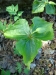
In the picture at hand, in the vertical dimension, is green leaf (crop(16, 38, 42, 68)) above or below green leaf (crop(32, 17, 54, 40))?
below

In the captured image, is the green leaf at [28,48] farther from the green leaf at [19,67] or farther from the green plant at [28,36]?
the green leaf at [19,67]

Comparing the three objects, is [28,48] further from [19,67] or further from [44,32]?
[19,67]

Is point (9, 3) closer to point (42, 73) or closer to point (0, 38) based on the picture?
point (0, 38)

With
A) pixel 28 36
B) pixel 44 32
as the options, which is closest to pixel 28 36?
pixel 28 36

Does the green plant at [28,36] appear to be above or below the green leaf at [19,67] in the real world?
above

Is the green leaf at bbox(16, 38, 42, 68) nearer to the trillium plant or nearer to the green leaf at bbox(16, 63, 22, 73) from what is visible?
the trillium plant

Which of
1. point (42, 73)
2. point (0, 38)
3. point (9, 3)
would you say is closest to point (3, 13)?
point (9, 3)

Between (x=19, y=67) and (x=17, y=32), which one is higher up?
(x=17, y=32)

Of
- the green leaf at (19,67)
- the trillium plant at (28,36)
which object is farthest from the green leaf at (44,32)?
the green leaf at (19,67)

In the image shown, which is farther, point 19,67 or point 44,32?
point 19,67

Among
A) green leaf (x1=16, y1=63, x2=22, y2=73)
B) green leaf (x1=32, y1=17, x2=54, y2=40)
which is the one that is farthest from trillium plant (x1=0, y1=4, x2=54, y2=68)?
green leaf (x1=16, y1=63, x2=22, y2=73)
